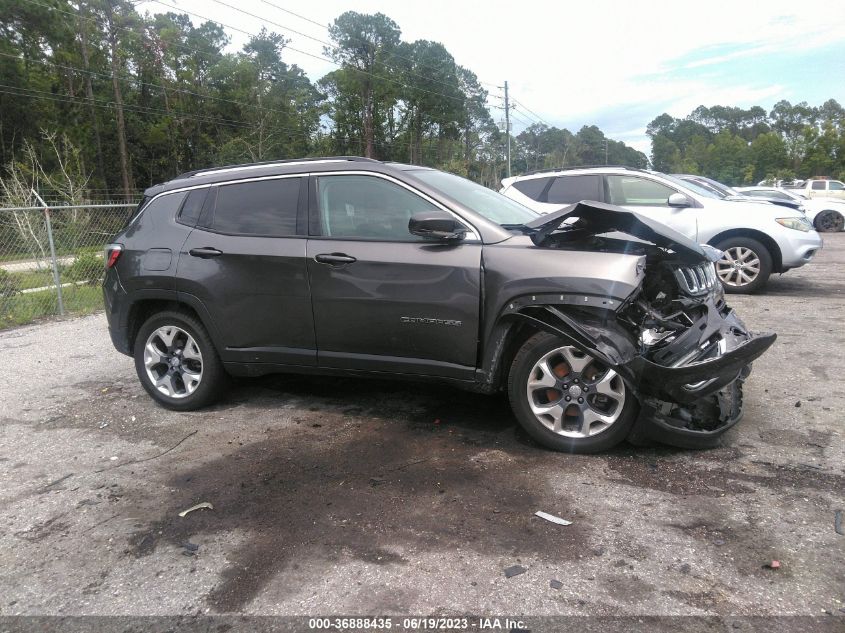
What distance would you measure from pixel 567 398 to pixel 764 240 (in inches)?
261

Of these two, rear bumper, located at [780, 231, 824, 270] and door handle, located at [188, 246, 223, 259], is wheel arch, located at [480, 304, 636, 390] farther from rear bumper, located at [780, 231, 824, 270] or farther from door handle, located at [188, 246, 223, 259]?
rear bumper, located at [780, 231, 824, 270]

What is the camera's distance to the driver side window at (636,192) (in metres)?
9.22

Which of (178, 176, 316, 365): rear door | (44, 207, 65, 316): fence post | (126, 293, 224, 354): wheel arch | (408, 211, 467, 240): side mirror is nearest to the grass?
(44, 207, 65, 316): fence post

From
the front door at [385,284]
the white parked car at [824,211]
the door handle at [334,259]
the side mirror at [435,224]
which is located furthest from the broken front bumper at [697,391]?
the white parked car at [824,211]

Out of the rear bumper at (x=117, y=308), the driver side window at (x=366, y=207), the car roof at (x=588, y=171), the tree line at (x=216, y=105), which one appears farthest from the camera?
the tree line at (x=216, y=105)

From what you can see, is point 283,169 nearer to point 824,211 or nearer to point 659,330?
point 659,330

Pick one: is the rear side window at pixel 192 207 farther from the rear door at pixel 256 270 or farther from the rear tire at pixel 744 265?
the rear tire at pixel 744 265

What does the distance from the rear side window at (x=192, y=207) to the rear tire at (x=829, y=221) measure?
21.8 m

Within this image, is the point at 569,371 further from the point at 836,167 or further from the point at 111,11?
the point at 836,167

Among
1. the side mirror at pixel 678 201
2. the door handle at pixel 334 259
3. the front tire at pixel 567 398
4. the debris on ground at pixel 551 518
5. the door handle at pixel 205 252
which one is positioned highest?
the side mirror at pixel 678 201

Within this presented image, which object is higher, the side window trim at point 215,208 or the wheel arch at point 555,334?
the side window trim at point 215,208

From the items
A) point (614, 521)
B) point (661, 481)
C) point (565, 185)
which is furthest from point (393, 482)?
point (565, 185)

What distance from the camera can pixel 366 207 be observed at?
4301mm

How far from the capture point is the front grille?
152 inches
